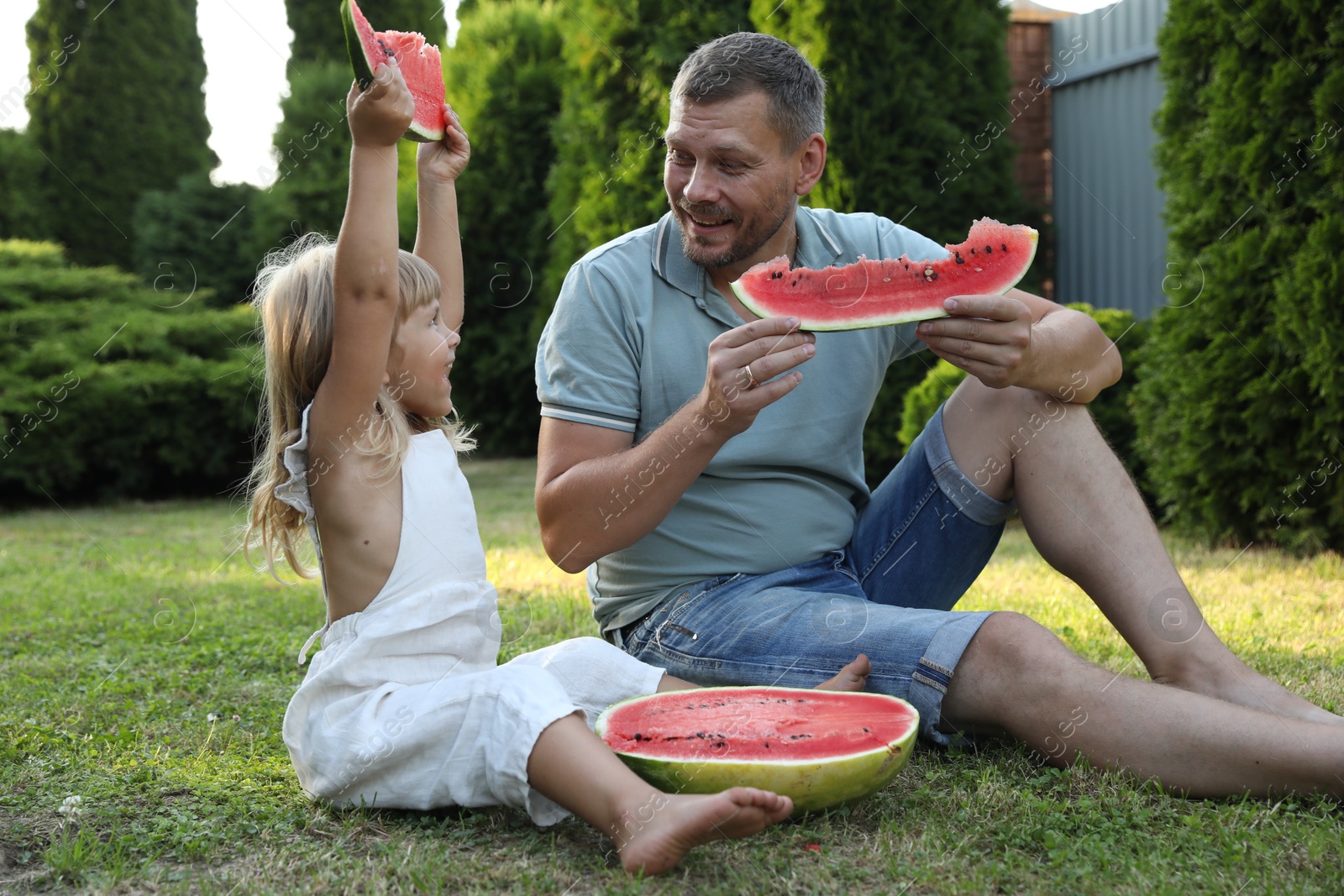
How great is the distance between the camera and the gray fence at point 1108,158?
777cm

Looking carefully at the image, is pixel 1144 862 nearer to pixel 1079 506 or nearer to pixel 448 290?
pixel 1079 506

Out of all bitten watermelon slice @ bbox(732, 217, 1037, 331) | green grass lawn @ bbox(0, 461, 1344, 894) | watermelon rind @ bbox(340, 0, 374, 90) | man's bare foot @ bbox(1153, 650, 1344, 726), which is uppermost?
watermelon rind @ bbox(340, 0, 374, 90)

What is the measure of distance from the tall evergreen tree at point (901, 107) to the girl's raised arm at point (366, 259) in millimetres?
5204

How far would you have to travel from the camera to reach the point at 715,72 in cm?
280

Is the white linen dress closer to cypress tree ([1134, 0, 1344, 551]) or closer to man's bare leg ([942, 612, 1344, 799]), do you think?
man's bare leg ([942, 612, 1344, 799])

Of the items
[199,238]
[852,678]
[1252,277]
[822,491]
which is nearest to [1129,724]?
[852,678]

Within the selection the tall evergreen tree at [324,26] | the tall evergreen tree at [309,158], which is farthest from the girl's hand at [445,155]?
the tall evergreen tree at [324,26]

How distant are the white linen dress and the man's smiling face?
0.85m

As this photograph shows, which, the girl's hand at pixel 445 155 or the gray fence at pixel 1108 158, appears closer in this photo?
the girl's hand at pixel 445 155

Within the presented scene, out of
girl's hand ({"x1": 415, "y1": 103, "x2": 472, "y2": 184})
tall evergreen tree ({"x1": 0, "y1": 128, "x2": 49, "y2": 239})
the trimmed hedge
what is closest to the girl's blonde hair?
girl's hand ({"x1": 415, "y1": 103, "x2": 472, "y2": 184})

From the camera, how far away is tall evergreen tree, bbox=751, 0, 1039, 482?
7016 mm

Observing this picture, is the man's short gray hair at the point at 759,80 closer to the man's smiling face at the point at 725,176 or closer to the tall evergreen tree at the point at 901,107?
the man's smiling face at the point at 725,176

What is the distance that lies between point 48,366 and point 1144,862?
323 inches

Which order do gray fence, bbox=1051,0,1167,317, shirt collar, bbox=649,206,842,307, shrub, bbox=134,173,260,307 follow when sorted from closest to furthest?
shirt collar, bbox=649,206,842,307 → gray fence, bbox=1051,0,1167,317 → shrub, bbox=134,173,260,307
